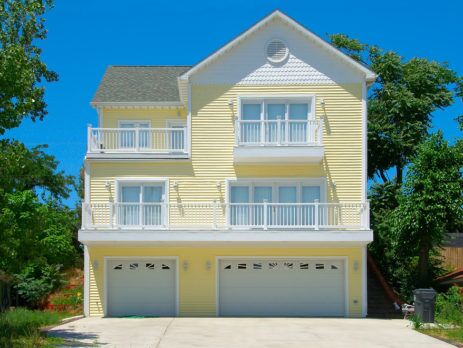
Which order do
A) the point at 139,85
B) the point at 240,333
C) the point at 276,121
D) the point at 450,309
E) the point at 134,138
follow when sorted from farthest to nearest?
the point at 139,85
the point at 134,138
the point at 276,121
the point at 450,309
the point at 240,333

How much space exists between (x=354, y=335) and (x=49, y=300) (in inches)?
656

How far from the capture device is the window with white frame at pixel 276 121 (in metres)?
28.1

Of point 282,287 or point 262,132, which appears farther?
point 282,287

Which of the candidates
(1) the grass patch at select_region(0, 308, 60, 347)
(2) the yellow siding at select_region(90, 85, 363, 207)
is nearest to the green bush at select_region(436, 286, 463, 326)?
(2) the yellow siding at select_region(90, 85, 363, 207)

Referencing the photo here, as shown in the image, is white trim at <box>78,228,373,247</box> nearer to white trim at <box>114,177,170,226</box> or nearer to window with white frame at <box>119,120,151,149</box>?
white trim at <box>114,177,170,226</box>

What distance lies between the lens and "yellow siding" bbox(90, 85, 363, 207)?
28.6 metres

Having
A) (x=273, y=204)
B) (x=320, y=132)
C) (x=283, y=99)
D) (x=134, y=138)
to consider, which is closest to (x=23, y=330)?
(x=273, y=204)

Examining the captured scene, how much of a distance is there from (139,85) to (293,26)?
297 inches

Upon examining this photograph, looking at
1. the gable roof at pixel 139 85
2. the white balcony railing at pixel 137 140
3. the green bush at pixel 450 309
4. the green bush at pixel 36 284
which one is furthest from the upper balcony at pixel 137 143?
the green bush at pixel 450 309

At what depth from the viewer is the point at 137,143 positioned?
94.3 ft

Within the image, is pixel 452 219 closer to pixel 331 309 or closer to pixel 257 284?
pixel 331 309

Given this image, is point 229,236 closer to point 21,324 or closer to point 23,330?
point 21,324

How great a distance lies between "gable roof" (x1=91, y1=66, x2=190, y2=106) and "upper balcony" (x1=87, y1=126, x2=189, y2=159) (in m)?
1.65

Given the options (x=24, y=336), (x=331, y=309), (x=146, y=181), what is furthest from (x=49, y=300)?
(x=24, y=336)
